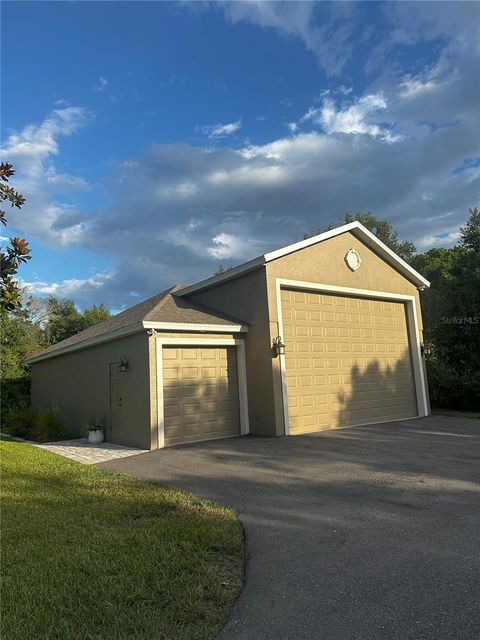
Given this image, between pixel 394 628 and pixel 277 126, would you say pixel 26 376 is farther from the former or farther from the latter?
pixel 394 628

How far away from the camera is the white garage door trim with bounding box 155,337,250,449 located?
994 cm

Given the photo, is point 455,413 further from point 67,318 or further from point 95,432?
point 67,318

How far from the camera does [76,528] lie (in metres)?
4.54

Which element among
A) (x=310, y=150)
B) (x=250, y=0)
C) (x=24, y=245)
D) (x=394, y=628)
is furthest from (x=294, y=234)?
(x=394, y=628)

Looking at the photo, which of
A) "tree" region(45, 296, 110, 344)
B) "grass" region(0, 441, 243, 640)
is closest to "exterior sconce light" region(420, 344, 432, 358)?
"grass" region(0, 441, 243, 640)

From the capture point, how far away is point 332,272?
1255cm

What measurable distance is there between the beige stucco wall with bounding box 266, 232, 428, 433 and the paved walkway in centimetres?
364

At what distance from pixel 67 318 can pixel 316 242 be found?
2631 centimetres

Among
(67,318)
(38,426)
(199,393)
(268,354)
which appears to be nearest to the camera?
(199,393)

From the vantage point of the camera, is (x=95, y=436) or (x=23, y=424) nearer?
(x=95, y=436)

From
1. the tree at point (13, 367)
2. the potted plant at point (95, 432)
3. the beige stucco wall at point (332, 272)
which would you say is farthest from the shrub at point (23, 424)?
the beige stucco wall at point (332, 272)

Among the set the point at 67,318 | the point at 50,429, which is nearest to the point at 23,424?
the point at 50,429

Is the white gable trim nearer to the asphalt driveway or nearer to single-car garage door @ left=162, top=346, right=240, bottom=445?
single-car garage door @ left=162, top=346, right=240, bottom=445

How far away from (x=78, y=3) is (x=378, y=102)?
8.11m
